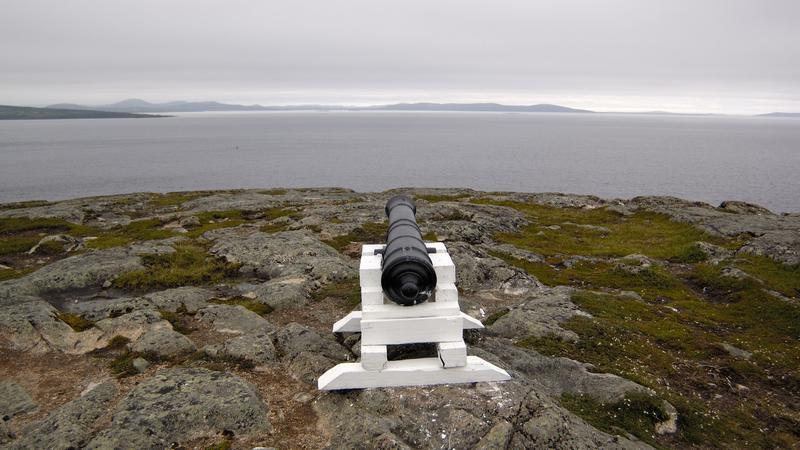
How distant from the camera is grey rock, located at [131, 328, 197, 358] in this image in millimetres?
10375

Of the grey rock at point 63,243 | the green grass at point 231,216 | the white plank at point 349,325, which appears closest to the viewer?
the white plank at point 349,325

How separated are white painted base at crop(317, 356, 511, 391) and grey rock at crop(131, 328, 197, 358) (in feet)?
12.3

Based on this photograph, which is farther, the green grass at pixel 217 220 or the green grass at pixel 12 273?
the green grass at pixel 217 220

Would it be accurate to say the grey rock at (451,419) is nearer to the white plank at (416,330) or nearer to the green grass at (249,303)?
the white plank at (416,330)

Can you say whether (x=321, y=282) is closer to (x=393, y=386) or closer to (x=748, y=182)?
(x=393, y=386)

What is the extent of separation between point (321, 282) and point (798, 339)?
1354 cm

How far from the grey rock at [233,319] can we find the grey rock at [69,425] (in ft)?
11.3

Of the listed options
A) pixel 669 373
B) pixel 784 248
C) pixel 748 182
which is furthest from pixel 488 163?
pixel 669 373

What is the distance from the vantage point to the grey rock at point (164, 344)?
10.4 m

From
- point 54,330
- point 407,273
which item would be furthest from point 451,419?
point 54,330

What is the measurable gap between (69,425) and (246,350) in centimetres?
324

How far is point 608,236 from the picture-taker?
25.3m

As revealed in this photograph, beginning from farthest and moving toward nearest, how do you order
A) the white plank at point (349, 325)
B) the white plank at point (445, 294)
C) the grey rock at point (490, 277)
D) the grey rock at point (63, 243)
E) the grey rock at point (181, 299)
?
the grey rock at point (63, 243) < the grey rock at point (490, 277) < the grey rock at point (181, 299) < the white plank at point (349, 325) < the white plank at point (445, 294)

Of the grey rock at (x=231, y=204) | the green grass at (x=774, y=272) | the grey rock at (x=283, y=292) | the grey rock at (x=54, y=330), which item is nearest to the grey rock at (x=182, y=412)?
the grey rock at (x=54, y=330)
